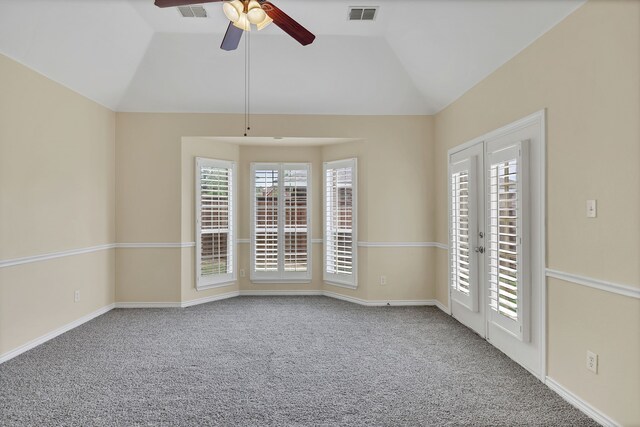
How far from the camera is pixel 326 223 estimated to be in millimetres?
5719

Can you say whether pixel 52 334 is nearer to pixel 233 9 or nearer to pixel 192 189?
pixel 192 189

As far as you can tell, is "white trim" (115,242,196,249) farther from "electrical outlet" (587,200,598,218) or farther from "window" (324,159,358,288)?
"electrical outlet" (587,200,598,218)

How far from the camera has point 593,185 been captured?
93.9 inches

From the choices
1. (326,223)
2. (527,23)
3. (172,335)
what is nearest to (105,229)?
(172,335)

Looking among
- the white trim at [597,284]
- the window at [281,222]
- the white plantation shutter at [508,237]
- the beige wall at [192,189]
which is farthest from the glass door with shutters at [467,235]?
the window at [281,222]

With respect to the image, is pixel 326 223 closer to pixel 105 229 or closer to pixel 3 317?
pixel 105 229

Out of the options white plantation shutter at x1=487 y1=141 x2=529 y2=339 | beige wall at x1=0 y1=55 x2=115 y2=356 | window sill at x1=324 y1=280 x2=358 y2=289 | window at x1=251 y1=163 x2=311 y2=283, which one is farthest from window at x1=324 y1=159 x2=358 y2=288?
beige wall at x1=0 y1=55 x2=115 y2=356

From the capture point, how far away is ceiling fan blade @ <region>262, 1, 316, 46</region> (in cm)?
253

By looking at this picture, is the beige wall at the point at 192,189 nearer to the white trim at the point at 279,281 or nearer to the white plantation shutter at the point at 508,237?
the white trim at the point at 279,281

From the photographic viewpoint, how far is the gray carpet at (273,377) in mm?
2400

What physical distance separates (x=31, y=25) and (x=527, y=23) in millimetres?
4122

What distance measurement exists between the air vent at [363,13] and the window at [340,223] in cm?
188

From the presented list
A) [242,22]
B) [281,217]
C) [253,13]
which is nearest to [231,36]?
[242,22]

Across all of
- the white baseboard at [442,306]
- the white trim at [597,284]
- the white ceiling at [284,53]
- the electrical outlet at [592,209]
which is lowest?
the white baseboard at [442,306]
